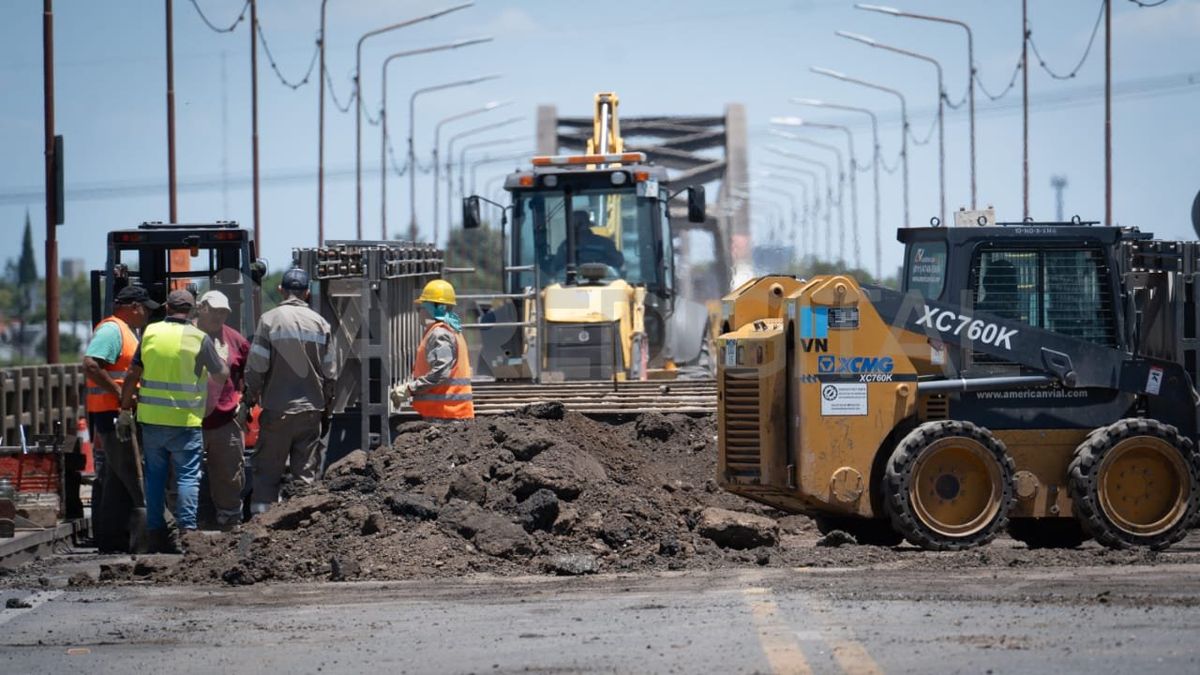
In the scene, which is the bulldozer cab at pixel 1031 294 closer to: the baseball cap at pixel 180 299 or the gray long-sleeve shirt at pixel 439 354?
the gray long-sleeve shirt at pixel 439 354

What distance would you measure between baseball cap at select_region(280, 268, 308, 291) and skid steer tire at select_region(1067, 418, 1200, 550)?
5.87 metres

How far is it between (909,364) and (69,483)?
668cm

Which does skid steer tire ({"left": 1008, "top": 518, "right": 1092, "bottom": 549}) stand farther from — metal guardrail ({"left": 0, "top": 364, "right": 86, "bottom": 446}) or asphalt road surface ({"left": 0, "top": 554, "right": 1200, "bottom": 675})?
metal guardrail ({"left": 0, "top": 364, "right": 86, "bottom": 446})

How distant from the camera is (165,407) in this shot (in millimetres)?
13258

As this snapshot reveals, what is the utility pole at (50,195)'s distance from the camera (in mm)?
22266

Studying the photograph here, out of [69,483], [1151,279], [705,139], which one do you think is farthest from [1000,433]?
[705,139]

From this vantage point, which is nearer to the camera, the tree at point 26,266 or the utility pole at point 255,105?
the utility pole at point 255,105

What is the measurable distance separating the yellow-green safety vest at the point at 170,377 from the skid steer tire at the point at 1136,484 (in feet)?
19.9

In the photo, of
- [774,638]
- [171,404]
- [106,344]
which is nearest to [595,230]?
[106,344]

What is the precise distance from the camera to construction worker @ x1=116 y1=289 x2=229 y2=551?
13.3 meters

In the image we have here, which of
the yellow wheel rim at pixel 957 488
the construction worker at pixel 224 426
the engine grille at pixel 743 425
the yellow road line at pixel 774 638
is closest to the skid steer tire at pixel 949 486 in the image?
the yellow wheel rim at pixel 957 488

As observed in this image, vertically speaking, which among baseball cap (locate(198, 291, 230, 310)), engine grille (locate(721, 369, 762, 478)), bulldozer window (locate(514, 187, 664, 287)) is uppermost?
bulldozer window (locate(514, 187, 664, 287))

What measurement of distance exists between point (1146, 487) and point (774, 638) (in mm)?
4311

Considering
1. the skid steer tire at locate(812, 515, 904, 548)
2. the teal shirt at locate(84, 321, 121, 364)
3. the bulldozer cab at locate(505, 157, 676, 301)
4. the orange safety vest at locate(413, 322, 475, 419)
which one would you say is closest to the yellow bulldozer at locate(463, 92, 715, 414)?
the bulldozer cab at locate(505, 157, 676, 301)
